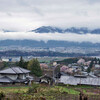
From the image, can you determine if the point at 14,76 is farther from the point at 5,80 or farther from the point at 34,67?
the point at 34,67

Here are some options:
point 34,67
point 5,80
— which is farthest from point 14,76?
point 34,67

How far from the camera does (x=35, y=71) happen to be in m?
44.1

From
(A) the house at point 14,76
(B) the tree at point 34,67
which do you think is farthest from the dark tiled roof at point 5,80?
(B) the tree at point 34,67

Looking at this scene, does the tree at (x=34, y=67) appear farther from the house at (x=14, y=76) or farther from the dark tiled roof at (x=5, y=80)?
the dark tiled roof at (x=5, y=80)

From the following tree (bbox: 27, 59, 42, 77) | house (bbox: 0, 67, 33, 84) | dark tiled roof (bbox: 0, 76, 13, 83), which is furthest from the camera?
tree (bbox: 27, 59, 42, 77)

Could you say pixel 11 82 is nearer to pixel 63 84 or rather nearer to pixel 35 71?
pixel 63 84

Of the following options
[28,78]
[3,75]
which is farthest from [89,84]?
[3,75]

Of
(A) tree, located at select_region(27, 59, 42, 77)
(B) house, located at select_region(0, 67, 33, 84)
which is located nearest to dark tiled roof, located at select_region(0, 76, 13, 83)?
(B) house, located at select_region(0, 67, 33, 84)

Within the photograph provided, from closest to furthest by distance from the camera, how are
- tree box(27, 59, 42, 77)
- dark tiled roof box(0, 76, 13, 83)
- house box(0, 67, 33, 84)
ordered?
dark tiled roof box(0, 76, 13, 83) < house box(0, 67, 33, 84) < tree box(27, 59, 42, 77)

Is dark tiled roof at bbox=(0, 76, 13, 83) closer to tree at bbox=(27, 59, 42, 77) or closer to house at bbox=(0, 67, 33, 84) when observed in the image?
house at bbox=(0, 67, 33, 84)

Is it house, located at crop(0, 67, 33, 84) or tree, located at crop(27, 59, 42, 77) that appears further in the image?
tree, located at crop(27, 59, 42, 77)

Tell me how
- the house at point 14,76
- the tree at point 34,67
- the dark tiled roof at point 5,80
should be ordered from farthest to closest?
the tree at point 34,67 < the house at point 14,76 < the dark tiled roof at point 5,80

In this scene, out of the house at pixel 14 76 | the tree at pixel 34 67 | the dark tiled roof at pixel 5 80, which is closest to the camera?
the dark tiled roof at pixel 5 80

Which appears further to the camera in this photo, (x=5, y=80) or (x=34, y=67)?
(x=34, y=67)
